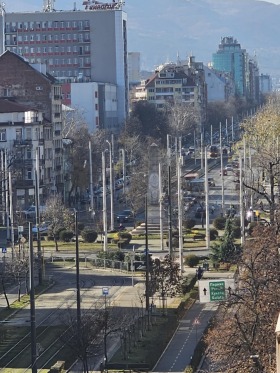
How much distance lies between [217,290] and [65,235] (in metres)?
29.8

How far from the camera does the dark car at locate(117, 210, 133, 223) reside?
84.0 meters

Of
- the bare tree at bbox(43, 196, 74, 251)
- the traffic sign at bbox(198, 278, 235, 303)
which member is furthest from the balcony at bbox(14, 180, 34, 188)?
the traffic sign at bbox(198, 278, 235, 303)

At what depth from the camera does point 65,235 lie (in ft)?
238

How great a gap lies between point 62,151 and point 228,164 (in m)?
29.5

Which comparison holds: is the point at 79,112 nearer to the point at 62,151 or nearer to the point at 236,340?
the point at 62,151

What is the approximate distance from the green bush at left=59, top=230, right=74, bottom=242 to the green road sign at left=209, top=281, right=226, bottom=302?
29.5m

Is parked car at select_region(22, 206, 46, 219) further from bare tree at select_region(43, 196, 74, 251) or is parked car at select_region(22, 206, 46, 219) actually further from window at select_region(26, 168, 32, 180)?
window at select_region(26, 168, 32, 180)

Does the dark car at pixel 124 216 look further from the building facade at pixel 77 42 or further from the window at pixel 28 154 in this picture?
the building facade at pixel 77 42

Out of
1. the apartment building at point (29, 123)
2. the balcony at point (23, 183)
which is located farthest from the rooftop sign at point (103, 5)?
the balcony at point (23, 183)

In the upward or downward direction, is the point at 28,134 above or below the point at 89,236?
above

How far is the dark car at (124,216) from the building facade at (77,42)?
60.5 metres

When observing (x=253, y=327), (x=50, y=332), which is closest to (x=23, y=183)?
(x=50, y=332)

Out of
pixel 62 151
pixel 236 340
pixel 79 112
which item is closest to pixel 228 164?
pixel 79 112

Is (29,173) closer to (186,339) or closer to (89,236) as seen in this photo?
(89,236)
